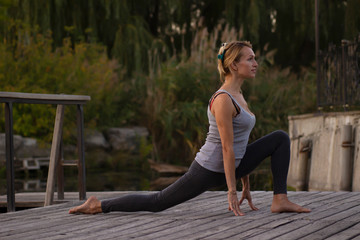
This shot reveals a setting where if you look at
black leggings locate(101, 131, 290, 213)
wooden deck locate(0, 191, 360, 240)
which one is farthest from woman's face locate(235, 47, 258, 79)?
wooden deck locate(0, 191, 360, 240)

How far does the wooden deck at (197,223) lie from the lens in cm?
296

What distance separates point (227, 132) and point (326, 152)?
4.47 metres

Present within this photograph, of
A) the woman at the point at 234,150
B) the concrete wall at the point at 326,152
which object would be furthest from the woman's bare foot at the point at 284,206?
the concrete wall at the point at 326,152

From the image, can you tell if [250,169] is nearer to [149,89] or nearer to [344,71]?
[344,71]

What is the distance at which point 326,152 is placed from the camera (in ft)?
24.8

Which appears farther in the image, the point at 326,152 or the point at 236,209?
the point at 326,152

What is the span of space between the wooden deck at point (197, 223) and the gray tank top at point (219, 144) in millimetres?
299

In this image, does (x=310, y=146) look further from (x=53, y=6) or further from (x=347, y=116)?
(x=53, y=6)

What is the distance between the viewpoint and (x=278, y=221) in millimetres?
3275

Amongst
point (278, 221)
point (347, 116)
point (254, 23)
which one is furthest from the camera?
point (254, 23)

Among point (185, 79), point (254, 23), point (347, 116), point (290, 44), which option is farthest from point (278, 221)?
point (290, 44)

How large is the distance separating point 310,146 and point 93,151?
5.50 meters

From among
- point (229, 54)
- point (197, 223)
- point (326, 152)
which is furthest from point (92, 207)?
point (326, 152)

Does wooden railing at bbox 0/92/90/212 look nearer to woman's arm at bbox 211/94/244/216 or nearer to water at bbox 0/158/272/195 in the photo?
woman's arm at bbox 211/94/244/216
